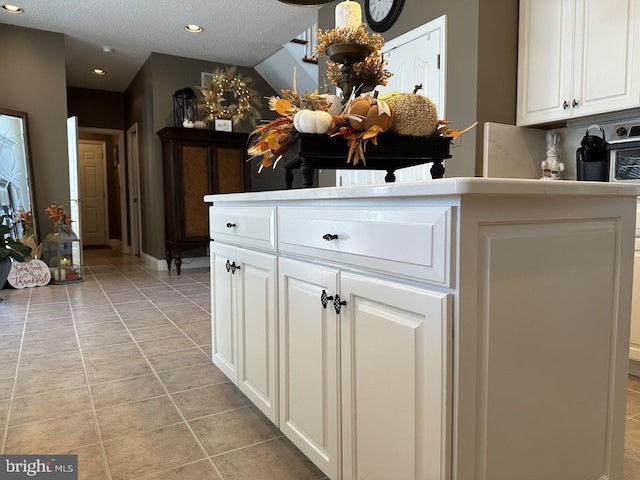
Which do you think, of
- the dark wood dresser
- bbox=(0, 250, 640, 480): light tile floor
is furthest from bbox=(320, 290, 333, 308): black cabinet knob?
the dark wood dresser

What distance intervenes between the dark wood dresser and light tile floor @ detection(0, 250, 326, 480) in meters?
1.87

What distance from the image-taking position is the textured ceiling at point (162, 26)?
4500mm

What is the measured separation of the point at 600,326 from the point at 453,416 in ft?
1.83

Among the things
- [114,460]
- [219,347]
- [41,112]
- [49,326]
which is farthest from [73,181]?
[114,460]

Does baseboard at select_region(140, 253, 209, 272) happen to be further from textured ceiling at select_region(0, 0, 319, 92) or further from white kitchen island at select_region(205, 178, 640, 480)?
white kitchen island at select_region(205, 178, 640, 480)

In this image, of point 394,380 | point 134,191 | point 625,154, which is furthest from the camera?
point 134,191

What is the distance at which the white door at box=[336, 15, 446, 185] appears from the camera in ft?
9.77

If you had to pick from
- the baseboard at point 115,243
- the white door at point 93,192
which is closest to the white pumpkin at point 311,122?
the baseboard at point 115,243

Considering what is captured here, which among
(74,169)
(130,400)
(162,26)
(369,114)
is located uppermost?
(162,26)

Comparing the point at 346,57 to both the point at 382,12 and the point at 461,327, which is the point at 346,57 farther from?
the point at 382,12

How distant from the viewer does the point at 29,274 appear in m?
4.79

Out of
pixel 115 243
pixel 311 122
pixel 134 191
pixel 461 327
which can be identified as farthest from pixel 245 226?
pixel 115 243

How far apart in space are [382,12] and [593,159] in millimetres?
1906

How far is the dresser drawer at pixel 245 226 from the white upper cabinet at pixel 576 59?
2082mm
